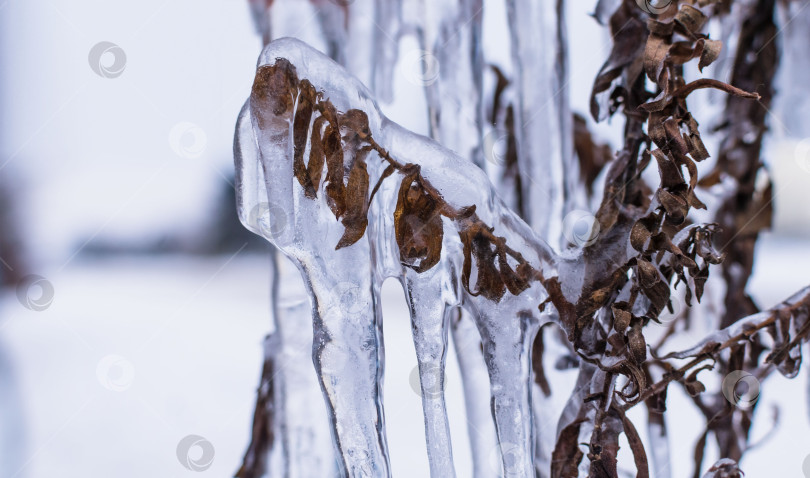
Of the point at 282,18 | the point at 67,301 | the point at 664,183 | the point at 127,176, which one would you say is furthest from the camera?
the point at 67,301

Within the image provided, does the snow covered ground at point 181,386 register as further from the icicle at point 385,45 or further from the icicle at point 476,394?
the icicle at point 385,45

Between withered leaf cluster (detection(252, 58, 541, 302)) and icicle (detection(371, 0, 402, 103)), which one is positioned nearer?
withered leaf cluster (detection(252, 58, 541, 302))

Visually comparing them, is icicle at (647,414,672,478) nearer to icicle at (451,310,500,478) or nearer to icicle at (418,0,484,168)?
icicle at (451,310,500,478)

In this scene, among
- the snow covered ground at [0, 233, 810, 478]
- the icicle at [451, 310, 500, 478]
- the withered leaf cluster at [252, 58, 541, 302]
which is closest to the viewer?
the withered leaf cluster at [252, 58, 541, 302]

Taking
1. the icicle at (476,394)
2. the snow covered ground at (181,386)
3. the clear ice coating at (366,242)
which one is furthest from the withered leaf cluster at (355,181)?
the snow covered ground at (181,386)

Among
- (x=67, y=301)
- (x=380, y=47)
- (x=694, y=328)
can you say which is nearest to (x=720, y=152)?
(x=694, y=328)

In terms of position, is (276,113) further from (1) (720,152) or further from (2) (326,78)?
(1) (720,152)

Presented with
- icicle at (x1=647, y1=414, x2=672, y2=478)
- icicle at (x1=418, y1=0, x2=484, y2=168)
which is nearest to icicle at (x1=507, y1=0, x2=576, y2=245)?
icicle at (x1=418, y1=0, x2=484, y2=168)
